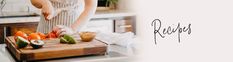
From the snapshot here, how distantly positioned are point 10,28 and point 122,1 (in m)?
1.02

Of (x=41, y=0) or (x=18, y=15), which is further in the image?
(x=18, y=15)

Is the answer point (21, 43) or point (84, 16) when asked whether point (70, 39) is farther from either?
point (84, 16)

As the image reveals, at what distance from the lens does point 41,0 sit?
1.35 metres

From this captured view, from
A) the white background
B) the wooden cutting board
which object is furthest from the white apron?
the white background

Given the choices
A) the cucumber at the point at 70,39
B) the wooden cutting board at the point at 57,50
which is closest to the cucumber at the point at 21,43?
the wooden cutting board at the point at 57,50

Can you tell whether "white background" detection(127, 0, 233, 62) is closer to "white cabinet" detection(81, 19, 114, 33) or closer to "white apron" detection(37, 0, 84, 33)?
"white apron" detection(37, 0, 84, 33)

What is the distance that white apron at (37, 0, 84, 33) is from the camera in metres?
1.63

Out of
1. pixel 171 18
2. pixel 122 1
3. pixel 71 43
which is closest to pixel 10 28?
pixel 122 1

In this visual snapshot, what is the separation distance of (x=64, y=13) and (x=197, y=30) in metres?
0.99

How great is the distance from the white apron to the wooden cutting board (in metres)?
0.48

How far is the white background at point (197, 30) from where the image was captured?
74cm

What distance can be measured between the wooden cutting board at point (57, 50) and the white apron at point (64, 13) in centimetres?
48

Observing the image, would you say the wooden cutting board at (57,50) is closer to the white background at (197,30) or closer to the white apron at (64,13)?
the white background at (197,30)

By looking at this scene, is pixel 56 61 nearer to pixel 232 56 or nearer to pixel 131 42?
pixel 131 42
